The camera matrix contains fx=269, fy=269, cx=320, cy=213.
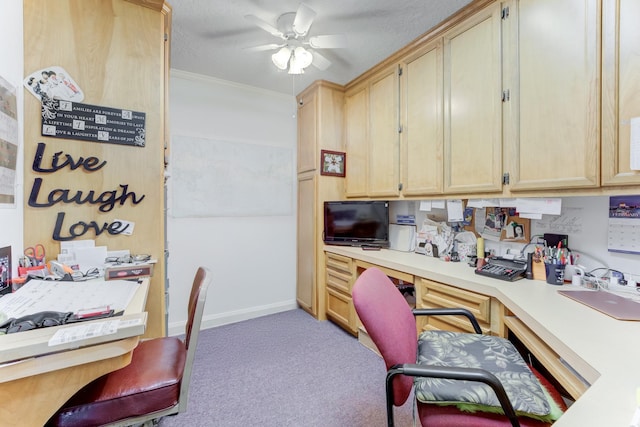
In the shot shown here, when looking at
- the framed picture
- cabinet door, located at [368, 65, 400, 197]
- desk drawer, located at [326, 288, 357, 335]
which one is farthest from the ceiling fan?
desk drawer, located at [326, 288, 357, 335]

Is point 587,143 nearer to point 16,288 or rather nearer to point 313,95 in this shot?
point 313,95

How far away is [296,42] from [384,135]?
1.08m

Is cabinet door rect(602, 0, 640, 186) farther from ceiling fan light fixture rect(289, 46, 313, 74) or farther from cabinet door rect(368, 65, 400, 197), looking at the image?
ceiling fan light fixture rect(289, 46, 313, 74)

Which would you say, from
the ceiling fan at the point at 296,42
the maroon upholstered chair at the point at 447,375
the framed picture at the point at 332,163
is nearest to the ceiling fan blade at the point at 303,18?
the ceiling fan at the point at 296,42

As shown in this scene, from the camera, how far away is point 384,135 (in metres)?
2.53

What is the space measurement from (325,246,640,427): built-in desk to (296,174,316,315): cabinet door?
4.76 ft

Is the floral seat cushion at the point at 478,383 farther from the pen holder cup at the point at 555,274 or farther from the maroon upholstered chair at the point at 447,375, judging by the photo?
the pen holder cup at the point at 555,274

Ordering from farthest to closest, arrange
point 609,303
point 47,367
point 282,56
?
point 282,56
point 609,303
point 47,367

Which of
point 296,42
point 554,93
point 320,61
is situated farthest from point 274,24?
point 554,93

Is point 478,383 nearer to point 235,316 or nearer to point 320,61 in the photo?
point 320,61

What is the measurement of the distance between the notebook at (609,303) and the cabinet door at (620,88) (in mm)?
527

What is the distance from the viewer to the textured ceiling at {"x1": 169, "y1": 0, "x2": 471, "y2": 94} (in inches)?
70.8

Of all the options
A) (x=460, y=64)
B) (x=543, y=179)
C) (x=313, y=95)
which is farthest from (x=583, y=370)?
(x=313, y=95)

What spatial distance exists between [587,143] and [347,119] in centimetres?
209
